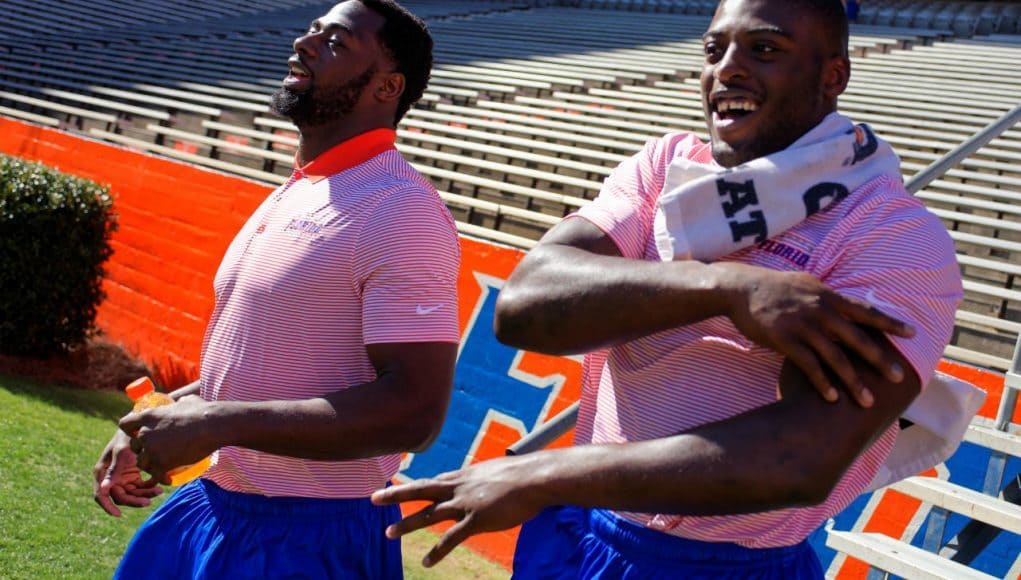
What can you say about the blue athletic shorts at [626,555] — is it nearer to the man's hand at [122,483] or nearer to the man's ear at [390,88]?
the man's hand at [122,483]

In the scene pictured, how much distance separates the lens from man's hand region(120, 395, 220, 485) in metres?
1.76

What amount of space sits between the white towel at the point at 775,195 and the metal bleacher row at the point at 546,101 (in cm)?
174

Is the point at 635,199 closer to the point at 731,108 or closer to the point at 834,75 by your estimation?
the point at 731,108

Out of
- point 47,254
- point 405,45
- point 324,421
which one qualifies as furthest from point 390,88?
point 47,254

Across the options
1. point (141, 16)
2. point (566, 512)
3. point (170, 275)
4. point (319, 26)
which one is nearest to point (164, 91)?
point (170, 275)

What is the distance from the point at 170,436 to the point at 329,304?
1.13ft

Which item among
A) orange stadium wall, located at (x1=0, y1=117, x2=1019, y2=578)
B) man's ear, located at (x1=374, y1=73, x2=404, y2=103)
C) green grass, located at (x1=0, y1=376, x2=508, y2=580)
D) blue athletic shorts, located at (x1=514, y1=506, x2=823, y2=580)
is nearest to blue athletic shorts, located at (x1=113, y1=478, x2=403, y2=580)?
blue athletic shorts, located at (x1=514, y1=506, x2=823, y2=580)

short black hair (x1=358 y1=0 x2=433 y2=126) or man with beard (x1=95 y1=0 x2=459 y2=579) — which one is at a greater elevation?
short black hair (x1=358 y1=0 x2=433 y2=126)

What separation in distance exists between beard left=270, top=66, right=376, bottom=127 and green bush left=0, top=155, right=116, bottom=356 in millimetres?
4777

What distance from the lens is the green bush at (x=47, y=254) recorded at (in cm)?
643

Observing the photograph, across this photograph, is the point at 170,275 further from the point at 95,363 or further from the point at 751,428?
the point at 751,428

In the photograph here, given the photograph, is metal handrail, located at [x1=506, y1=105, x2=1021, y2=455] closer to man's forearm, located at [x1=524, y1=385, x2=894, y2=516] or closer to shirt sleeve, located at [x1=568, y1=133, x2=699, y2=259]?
shirt sleeve, located at [x1=568, y1=133, x2=699, y2=259]

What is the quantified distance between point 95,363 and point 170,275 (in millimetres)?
681

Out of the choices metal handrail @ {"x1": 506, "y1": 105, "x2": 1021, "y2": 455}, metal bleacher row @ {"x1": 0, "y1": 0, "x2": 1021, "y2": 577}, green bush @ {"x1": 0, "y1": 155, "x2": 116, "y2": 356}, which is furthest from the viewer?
green bush @ {"x1": 0, "y1": 155, "x2": 116, "y2": 356}
